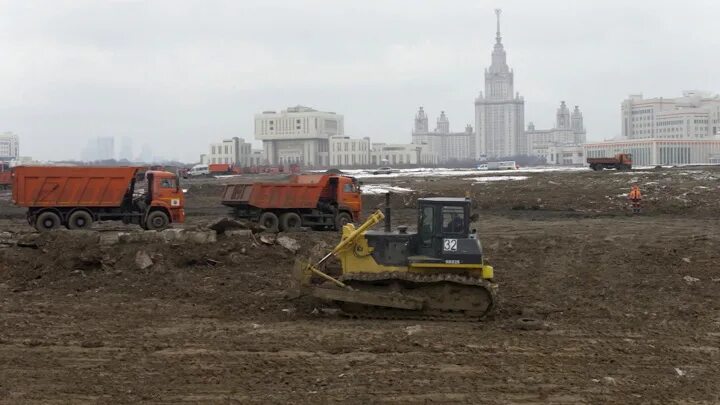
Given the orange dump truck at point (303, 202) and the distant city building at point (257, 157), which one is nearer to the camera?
the orange dump truck at point (303, 202)

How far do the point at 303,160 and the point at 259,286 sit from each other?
493ft

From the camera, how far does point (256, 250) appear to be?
755 inches

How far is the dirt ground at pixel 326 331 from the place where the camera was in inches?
368

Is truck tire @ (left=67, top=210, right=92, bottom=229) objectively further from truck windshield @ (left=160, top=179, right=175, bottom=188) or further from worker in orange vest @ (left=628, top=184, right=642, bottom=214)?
worker in orange vest @ (left=628, top=184, right=642, bottom=214)

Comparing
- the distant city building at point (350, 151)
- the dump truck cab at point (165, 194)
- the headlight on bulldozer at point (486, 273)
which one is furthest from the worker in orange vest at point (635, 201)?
the distant city building at point (350, 151)

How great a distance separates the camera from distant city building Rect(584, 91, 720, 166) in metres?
130

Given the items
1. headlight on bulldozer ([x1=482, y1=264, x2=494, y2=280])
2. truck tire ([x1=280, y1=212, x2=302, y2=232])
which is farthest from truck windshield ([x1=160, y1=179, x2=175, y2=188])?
headlight on bulldozer ([x1=482, y1=264, x2=494, y2=280])

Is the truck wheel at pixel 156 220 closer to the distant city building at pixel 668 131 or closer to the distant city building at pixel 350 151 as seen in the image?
the distant city building at pixel 668 131

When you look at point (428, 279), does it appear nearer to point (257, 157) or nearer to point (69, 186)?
point (69, 186)

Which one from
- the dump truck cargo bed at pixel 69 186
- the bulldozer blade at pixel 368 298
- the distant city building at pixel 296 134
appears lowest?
the bulldozer blade at pixel 368 298

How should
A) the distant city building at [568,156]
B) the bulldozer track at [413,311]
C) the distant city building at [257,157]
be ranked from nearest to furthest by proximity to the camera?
the bulldozer track at [413,311] → the distant city building at [568,156] → the distant city building at [257,157]

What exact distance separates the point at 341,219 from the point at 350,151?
451 feet

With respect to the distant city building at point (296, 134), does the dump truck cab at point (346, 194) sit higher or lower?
lower

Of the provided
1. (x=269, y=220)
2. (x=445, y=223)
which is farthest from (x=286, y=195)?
(x=445, y=223)
